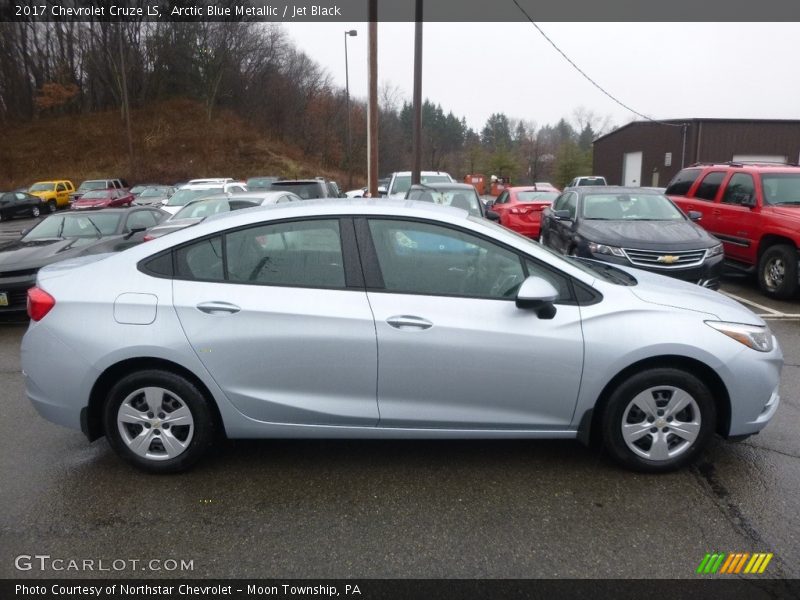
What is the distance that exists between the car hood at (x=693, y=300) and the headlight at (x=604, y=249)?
400 cm

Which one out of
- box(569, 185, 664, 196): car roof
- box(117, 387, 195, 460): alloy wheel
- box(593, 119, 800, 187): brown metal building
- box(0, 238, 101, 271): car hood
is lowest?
box(117, 387, 195, 460): alloy wheel

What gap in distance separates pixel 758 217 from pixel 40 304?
367 inches

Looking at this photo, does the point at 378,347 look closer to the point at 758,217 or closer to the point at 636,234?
the point at 636,234

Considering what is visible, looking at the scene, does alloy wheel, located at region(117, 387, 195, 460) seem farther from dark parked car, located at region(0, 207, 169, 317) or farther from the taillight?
dark parked car, located at region(0, 207, 169, 317)

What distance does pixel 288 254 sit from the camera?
3586mm

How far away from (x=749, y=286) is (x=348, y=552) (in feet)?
31.1

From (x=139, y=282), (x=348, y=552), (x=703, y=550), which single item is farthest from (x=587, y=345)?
(x=139, y=282)

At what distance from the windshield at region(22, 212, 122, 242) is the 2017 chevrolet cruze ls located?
236 inches

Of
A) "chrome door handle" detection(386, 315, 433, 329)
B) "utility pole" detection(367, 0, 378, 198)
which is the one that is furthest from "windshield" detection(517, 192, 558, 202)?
"chrome door handle" detection(386, 315, 433, 329)

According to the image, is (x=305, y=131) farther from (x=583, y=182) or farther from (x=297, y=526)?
(x=297, y=526)

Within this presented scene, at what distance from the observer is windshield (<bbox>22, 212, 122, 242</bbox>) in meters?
8.88

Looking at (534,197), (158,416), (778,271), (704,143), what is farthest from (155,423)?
(704,143)

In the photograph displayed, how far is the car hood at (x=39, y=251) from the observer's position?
734 centimetres

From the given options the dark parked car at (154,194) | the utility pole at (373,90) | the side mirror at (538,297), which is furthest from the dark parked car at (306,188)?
the dark parked car at (154,194)
